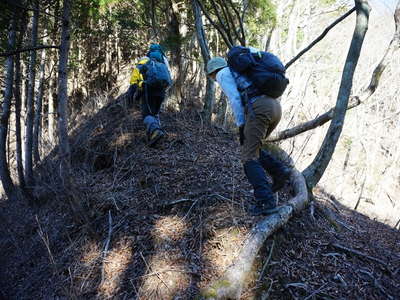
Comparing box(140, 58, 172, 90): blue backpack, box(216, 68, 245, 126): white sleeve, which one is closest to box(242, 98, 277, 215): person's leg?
box(216, 68, 245, 126): white sleeve

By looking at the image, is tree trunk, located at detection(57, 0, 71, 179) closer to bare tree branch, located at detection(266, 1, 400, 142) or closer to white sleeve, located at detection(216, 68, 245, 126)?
white sleeve, located at detection(216, 68, 245, 126)

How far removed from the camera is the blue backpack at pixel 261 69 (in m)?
2.89

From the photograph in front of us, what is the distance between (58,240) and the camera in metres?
4.27

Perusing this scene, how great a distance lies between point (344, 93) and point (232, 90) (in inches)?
58.0

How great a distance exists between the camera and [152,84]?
17.5ft

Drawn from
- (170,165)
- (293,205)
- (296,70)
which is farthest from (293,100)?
(293,205)

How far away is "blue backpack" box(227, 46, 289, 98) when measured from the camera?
9.48ft

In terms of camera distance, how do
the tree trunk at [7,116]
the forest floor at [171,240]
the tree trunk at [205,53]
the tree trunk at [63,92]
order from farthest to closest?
the tree trunk at [7,116], the tree trunk at [205,53], the tree trunk at [63,92], the forest floor at [171,240]

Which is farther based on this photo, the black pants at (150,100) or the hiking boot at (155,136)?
the black pants at (150,100)

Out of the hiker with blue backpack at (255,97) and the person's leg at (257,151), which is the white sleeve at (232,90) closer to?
the hiker with blue backpack at (255,97)

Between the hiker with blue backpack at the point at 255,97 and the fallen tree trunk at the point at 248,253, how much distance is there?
5.6 inches

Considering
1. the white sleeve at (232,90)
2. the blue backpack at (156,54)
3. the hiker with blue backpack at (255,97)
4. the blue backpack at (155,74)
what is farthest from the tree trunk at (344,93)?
the blue backpack at (156,54)

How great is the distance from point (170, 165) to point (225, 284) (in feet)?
8.60

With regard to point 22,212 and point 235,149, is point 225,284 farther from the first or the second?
point 22,212
